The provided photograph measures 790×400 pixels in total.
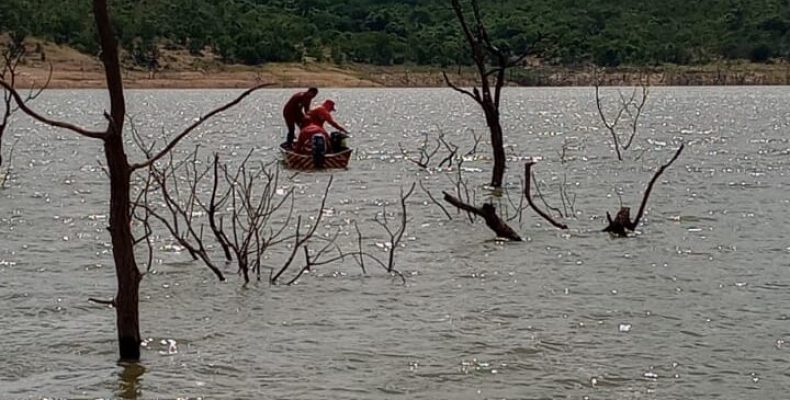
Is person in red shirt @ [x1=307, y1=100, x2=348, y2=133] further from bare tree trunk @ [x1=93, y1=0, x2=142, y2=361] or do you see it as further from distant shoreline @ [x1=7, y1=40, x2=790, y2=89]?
distant shoreline @ [x1=7, y1=40, x2=790, y2=89]

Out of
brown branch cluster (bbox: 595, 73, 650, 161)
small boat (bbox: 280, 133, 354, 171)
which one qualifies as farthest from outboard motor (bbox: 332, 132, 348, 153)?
brown branch cluster (bbox: 595, 73, 650, 161)

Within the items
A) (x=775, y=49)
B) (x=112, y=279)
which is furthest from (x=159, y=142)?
(x=775, y=49)

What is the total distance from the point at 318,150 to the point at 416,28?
148642 millimetres

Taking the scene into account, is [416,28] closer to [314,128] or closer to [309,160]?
[314,128]

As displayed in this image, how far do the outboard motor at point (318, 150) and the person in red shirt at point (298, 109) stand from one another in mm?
1311

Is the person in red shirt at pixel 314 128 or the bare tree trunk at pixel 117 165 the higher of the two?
the bare tree trunk at pixel 117 165

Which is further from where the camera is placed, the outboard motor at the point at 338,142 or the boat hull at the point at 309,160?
the outboard motor at the point at 338,142

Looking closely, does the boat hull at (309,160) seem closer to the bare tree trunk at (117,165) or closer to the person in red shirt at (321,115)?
the person in red shirt at (321,115)

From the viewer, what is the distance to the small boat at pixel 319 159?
35.0 meters

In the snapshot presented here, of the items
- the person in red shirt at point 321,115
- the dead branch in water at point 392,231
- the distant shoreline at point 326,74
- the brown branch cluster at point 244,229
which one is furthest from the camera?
the distant shoreline at point 326,74

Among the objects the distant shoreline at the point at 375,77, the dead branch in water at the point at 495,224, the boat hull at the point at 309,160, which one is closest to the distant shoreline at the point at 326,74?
the distant shoreline at the point at 375,77

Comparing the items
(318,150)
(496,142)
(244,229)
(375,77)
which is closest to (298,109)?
(318,150)

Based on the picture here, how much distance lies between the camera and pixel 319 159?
35.1 meters

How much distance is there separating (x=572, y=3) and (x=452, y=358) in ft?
600
